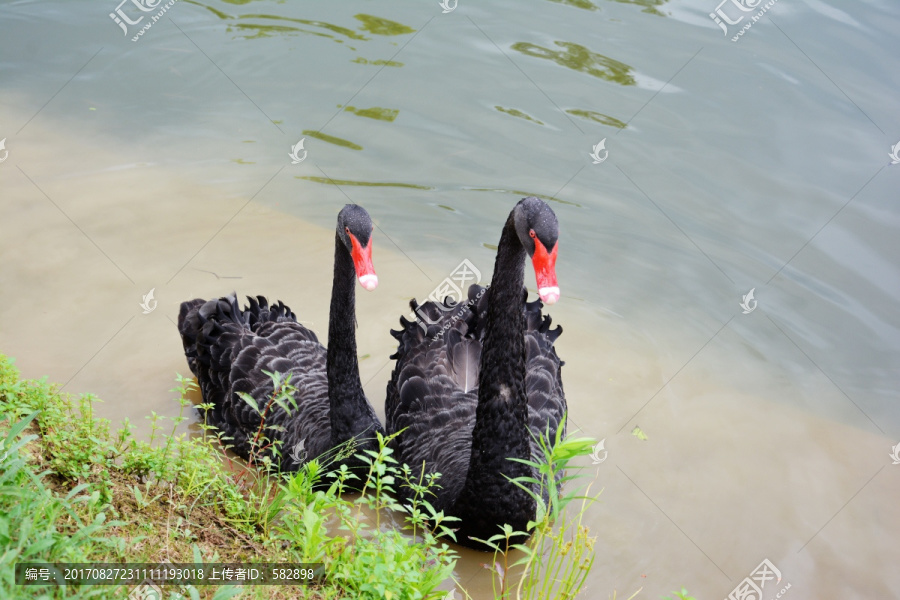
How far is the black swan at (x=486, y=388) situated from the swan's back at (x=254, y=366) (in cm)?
48

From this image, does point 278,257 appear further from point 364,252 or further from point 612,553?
point 612,553

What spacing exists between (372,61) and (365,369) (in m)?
4.17

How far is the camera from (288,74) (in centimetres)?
846

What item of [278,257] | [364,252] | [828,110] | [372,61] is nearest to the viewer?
[364,252]

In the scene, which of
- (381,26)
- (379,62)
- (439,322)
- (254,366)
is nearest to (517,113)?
(379,62)

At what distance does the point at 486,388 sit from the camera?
391 centimetres

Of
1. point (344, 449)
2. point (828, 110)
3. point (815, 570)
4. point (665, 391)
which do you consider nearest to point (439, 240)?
point (665, 391)

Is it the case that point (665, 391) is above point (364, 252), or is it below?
below

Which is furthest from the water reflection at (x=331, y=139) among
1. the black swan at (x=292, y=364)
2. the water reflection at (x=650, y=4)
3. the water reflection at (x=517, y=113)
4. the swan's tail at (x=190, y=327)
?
the water reflection at (x=650, y=4)

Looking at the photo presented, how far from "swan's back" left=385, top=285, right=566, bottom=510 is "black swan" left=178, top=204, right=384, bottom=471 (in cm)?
23

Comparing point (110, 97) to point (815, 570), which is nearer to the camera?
point (815, 570)

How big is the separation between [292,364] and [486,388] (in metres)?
1.49

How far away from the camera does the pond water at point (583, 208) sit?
16.4 ft

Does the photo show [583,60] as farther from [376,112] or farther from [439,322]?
[439,322]
